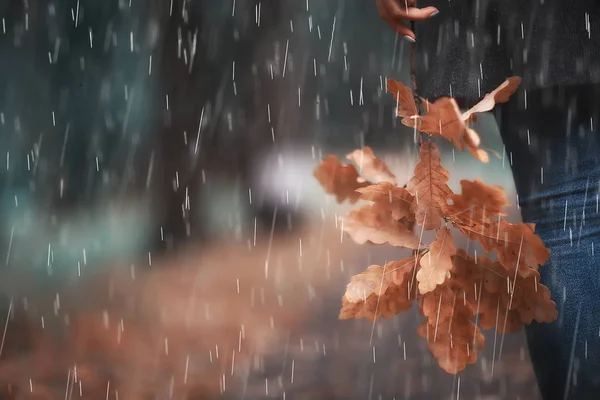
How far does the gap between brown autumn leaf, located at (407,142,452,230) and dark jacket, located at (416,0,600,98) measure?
0.34 feet

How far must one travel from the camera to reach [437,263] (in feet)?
0.77

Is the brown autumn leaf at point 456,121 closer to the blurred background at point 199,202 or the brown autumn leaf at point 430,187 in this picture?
the brown autumn leaf at point 430,187

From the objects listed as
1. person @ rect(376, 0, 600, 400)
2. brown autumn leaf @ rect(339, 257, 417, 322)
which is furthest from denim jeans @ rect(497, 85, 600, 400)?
brown autumn leaf @ rect(339, 257, 417, 322)

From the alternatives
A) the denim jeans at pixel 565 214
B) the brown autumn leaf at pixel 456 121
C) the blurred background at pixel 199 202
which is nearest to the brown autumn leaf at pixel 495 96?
the brown autumn leaf at pixel 456 121

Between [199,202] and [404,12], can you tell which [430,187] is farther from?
[199,202]

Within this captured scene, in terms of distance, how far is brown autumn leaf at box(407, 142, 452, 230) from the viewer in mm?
237

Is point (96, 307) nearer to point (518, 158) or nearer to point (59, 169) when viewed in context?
point (59, 169)

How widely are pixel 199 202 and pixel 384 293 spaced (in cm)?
37

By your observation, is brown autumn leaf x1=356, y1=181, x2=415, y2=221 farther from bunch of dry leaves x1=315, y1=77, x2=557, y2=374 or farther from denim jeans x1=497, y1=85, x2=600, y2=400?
denim jeans x1=497, y1=85, x2=600, y2=400

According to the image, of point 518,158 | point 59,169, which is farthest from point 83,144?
point 518,158

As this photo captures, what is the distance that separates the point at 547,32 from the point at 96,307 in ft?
1.59

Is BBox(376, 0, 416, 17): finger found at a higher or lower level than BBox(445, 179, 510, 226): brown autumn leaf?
higher

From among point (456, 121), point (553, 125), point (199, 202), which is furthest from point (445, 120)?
point (199, 202)

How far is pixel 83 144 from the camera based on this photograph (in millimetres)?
616
